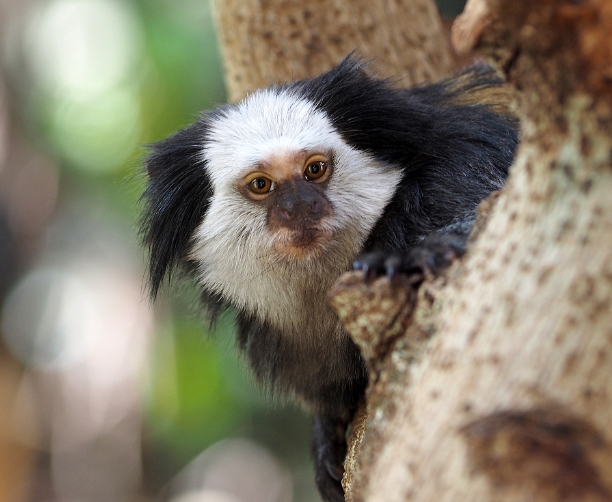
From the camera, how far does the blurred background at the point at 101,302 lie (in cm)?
816

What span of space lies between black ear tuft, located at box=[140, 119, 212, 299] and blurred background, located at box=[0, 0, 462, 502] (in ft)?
15.8

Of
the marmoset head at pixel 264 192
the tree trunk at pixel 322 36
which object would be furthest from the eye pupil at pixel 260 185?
the tree trunk at pixel 322 36

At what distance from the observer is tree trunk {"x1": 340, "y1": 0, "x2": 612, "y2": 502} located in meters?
1.15

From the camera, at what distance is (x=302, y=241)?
8.49ft

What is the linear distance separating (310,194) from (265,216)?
232 mm

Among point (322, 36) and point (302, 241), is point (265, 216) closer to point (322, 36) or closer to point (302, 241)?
point (302, 241)

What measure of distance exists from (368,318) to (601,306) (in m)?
0.64

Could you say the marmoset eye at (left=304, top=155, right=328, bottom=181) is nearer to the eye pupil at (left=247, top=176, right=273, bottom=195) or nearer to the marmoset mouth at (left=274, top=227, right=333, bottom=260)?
the eye pupil at (left=247, top=176, right=273, bottom=195)

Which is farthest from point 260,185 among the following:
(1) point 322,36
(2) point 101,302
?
(2) point 101,302

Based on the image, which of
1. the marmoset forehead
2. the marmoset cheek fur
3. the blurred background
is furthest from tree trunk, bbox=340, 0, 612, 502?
the blurred background

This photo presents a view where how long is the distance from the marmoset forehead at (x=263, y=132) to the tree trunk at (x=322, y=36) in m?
0.73

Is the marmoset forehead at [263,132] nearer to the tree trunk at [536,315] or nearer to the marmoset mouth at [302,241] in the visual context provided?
the marmoset mouth at [302,241]

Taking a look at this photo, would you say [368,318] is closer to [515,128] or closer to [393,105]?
[393,105]

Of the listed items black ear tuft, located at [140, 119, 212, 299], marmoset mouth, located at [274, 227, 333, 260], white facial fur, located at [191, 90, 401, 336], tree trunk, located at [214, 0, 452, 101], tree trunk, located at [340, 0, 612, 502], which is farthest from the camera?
tree trunk, located at [214, 0, 452, 101]
